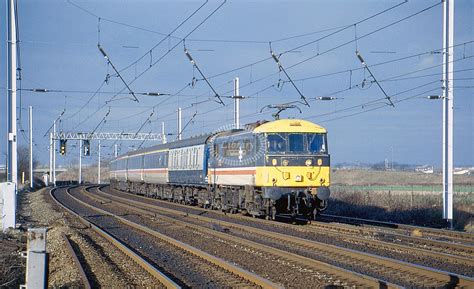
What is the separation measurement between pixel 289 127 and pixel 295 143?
1.99 ft

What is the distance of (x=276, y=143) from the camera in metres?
22.4

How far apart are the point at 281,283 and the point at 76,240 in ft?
29.7

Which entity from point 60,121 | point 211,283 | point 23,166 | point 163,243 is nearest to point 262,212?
point 163,243

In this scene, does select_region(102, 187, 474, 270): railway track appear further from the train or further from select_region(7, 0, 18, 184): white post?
select_region(7, 0, 18, 184): white post

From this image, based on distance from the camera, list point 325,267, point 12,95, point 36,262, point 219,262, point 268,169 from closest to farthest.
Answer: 1. point 36,262
2. point 325,267
3. point 219,262
4. point 268,169
5. point 12,95

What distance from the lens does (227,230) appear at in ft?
67.5

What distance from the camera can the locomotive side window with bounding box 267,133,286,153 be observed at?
22.3 m

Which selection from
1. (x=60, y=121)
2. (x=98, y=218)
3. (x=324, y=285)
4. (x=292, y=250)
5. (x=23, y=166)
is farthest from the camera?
(x=23, y=166)

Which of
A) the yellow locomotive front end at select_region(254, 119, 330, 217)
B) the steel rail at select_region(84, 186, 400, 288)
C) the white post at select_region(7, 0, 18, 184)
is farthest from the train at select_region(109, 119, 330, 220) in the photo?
the white post at select_region(7, 0, 18, 184)

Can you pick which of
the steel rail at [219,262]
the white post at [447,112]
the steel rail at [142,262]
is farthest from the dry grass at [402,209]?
the steel rail at [142,262]

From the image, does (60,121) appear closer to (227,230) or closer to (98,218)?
(98,218)

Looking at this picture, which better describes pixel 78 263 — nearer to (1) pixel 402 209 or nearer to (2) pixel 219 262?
(2) pixel 219 262

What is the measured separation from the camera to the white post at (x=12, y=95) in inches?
917

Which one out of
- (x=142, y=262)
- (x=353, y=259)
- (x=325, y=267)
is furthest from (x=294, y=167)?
(x=325, y=267)
